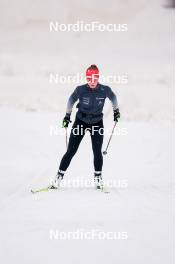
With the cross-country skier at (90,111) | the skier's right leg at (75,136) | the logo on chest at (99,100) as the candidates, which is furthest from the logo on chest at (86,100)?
the skier's right leg at (75,136)

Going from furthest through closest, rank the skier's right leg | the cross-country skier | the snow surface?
the skier's right leg < the cross-country skier < the snow surface

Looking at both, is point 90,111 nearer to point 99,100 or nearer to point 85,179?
point 99,100

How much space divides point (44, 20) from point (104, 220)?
4264 cm

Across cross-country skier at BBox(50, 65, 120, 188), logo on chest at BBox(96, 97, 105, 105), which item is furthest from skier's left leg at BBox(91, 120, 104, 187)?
logo on chest at BBox(96, 97, 105, 105)

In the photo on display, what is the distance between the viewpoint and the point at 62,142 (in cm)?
1121

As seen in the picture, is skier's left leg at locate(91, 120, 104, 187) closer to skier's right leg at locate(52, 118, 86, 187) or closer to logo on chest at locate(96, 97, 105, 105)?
skier's right leg at locate(52, 118, 86, 187)

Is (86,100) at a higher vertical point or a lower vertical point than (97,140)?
higher

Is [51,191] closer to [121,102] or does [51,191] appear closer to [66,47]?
[121,102]

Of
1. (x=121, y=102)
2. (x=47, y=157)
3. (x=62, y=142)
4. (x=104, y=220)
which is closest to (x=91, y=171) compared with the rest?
(x=47, y=157)

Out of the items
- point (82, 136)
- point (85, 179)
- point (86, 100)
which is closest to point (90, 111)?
point (86, 100)

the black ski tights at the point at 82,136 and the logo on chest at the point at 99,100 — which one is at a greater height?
the logo on chest at the point at 99,100

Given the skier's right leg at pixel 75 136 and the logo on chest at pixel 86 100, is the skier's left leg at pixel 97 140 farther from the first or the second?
the logo on chest at pixel 86 100

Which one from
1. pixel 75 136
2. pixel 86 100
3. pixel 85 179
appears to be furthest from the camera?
pixel 85 179

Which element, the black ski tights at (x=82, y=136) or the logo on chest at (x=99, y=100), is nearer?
the logo on chest at (x=99, y=100)
